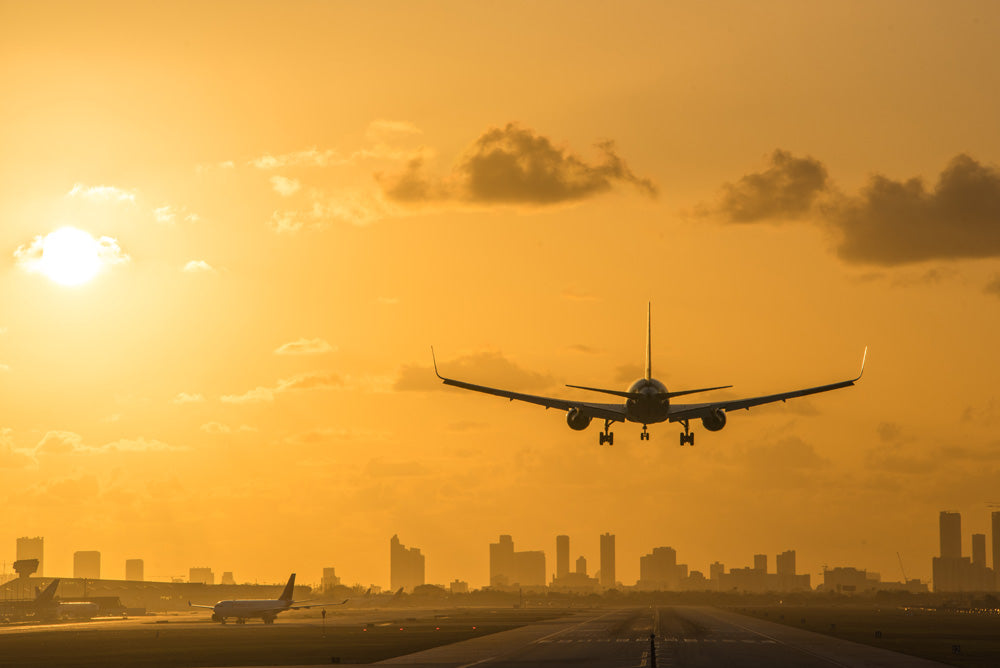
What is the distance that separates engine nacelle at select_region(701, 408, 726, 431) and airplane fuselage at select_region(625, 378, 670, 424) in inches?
231

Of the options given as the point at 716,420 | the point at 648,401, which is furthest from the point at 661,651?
the point at 648,401

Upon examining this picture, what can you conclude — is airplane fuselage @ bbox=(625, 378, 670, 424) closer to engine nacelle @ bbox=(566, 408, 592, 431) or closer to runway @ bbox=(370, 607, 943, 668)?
engine nacelle @ bbox=(566, 408, 592, 431)

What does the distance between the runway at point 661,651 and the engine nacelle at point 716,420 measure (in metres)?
16.7

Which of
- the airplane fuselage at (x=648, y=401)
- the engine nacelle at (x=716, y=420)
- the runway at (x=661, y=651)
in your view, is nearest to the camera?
the airplane fuselage at (x=648, y=401)

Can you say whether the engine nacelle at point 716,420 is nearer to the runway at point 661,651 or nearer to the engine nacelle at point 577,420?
the engine nacelle at point 577,420

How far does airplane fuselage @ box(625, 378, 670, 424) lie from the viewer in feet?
275

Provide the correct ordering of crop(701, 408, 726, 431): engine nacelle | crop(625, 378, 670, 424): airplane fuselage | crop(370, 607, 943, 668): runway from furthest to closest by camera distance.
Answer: crop(701, 408, 726, 431): engine nacelle
crop(370, 607, 943, 668): runway
crop(625, 378, 670, 424): airplane fuselage

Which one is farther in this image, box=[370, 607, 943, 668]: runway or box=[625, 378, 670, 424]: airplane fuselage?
box=[370, 607, 943, 668]: runway

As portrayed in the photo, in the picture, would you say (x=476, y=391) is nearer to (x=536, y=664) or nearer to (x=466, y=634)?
(x=536, y=664)

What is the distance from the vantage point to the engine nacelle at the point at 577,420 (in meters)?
90.6

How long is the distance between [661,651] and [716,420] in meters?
21.8

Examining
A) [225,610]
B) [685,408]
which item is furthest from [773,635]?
[225,610]

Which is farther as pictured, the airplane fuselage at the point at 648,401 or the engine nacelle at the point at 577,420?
the engine nacelle at the point at 577,420

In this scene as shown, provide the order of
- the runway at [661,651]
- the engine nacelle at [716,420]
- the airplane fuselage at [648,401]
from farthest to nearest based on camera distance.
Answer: the engine nacelle at [716,420]
the runway at [661,651]
the airplane fuselage at [648,401]
